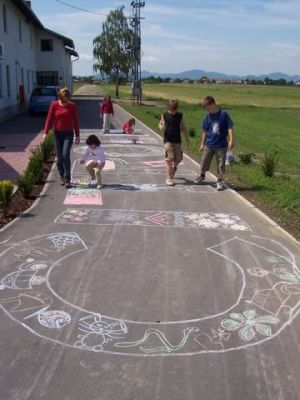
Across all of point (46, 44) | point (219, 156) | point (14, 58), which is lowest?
point (219, 156)

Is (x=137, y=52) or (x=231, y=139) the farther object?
(x=137, y=52)

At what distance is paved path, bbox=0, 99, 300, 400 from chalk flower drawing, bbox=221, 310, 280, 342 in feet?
0.05

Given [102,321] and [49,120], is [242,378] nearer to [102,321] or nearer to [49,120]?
[102,321]

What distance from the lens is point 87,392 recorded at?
3.76 meters

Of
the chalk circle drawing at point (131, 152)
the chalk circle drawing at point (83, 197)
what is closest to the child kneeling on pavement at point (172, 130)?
the chalk circle drawing at point (83, 197)

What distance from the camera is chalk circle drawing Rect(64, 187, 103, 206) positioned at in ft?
30.5

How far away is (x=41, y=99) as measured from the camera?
105ft

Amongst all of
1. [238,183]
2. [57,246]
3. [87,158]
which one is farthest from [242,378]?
[238,183]

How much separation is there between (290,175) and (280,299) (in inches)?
360

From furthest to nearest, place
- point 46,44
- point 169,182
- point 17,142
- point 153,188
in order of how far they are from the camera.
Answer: point 46,44 < point 17,142 < point 169,182 < point 153,188

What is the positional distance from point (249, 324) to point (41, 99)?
29.0 metres

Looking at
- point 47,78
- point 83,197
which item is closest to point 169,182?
point 83,197

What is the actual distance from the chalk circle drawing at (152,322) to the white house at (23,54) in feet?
75.9

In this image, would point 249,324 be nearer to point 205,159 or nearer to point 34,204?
point 34,204
